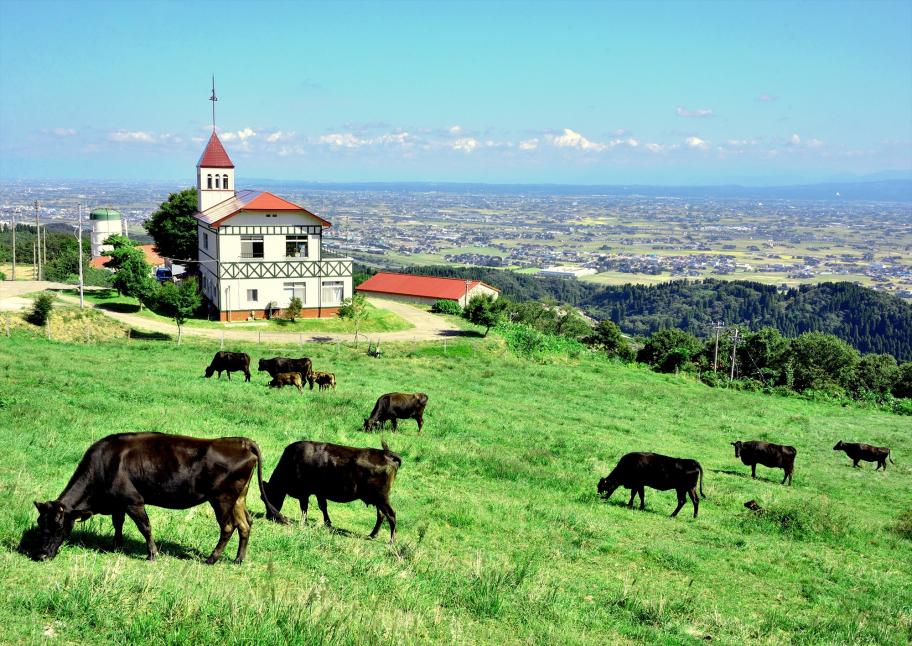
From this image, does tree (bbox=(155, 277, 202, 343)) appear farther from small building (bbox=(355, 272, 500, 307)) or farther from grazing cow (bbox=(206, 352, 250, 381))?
small building (bbox=(355, 272, 500, 307))

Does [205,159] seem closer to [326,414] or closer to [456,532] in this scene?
[326,414]

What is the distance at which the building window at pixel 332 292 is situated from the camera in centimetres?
4772

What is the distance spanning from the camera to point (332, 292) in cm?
4797

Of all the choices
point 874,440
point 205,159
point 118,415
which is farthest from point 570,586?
point 205,159

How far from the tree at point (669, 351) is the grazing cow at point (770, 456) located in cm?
2843

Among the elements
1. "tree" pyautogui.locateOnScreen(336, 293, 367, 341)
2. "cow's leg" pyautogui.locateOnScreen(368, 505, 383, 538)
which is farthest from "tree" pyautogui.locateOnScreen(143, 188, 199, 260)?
"cow's leg" pyautogui.locateOnScreen(368, 505, 383, 538)

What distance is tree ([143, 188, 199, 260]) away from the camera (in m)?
55.0

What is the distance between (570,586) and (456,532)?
2.54 m

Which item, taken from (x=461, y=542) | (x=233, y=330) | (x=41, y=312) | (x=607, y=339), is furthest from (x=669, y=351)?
(x=461, y=542)

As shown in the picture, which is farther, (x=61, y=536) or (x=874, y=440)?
(x=874, y=440)

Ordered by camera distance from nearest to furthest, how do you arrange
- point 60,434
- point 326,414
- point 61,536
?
point 61,536
point 60,434
point 326,414

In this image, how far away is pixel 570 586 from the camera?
10.1 metres

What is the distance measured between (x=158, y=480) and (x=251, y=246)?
38855 mm

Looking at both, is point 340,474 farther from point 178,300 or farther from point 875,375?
point 875,375
